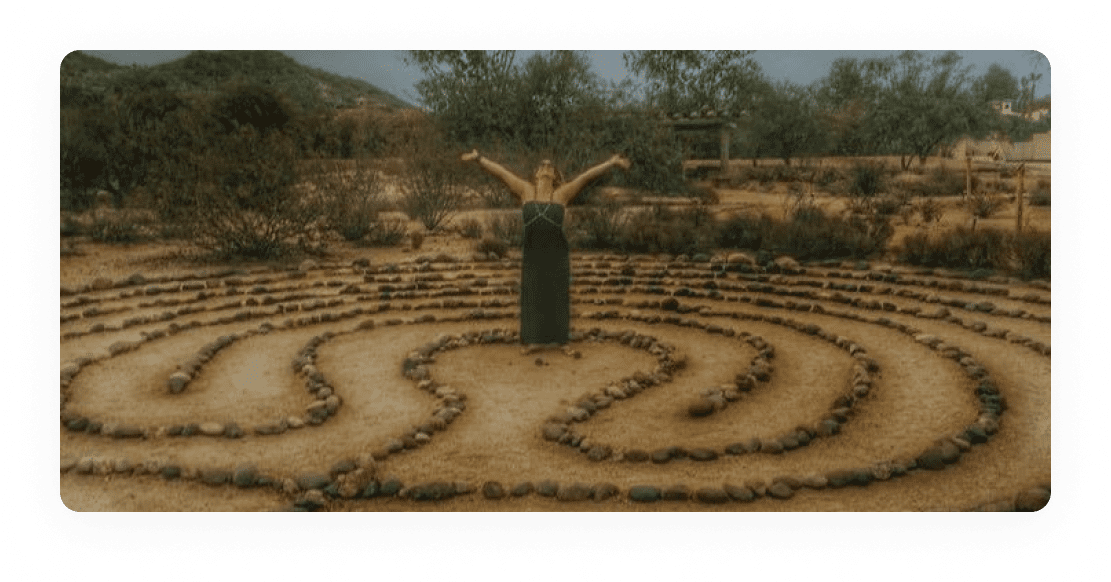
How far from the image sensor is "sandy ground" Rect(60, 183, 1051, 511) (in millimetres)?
5902

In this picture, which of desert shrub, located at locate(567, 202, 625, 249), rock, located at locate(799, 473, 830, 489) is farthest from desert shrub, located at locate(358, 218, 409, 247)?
rock, located at locate(799, 473, 830, 489)

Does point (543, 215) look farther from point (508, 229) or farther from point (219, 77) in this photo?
point (508, 229)

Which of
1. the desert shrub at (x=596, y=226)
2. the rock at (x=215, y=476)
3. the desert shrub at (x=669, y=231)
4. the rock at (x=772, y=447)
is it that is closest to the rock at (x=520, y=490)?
the rock at (x=772, y=447)

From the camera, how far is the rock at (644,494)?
5676 mm

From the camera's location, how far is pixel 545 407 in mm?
7391

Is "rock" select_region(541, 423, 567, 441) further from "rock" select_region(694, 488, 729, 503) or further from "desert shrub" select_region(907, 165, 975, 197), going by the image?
"desert shrub" select_region(907, 165, 975, 197)

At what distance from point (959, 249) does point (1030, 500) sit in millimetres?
6618

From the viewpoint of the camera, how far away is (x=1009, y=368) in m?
8.01

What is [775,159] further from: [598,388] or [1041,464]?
[1041,464]

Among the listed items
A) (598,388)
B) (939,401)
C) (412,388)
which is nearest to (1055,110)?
(939,401)

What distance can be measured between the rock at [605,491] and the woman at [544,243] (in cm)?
334

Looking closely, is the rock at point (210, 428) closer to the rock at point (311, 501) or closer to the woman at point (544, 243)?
the rock at point (311, 501)

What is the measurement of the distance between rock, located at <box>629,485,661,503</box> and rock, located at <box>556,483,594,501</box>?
26 centimetres

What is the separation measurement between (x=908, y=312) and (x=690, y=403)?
4074 mm
